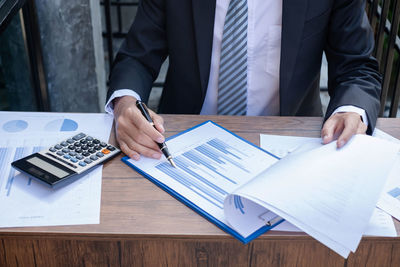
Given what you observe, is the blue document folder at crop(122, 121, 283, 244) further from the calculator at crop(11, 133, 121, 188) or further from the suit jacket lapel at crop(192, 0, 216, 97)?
the suit jacket lapel at crop(192, 0, 216, 97)

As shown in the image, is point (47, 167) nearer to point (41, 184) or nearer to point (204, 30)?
point (41, 184)

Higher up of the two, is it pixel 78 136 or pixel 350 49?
pixel 350 49

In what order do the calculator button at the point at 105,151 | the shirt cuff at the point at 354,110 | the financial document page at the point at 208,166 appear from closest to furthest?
the financial document page at the point at 208,166, the calculator button at the point at 105,151, the shirt cuff at the point at 354,110

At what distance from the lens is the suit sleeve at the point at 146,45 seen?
124cm

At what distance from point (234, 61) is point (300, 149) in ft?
1.69

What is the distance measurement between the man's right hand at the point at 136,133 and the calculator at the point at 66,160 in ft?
0.11

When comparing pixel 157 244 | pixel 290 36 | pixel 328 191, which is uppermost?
pixel 290 36

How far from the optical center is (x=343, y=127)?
93cm

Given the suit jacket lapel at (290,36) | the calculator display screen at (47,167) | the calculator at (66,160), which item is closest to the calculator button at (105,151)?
the calculator at (66,160)

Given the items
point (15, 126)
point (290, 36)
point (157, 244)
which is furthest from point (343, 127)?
point (15, 126)

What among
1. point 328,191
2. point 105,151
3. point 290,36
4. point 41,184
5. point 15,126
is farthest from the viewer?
point 290,36

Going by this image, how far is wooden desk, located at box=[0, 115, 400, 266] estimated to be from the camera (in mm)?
675

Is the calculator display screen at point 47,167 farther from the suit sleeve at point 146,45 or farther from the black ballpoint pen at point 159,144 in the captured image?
the suit sleeve at point 146,45

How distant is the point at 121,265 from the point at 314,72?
0.94 metres
